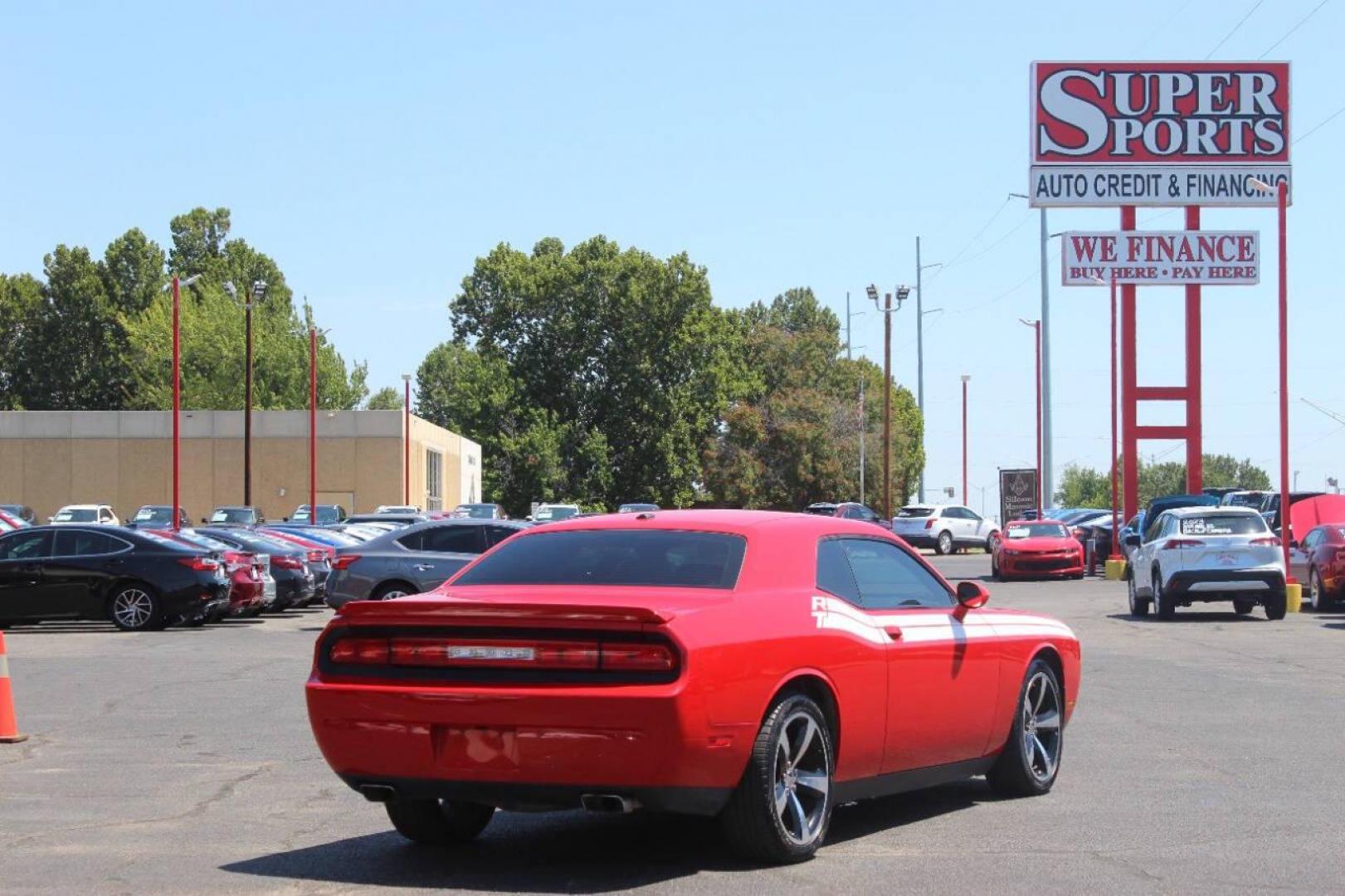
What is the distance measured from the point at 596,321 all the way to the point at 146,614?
3035 inches

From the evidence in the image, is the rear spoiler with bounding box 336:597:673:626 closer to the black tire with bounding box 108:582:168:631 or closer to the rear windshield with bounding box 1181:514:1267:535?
the black tire with bounding box 108:582:168:631

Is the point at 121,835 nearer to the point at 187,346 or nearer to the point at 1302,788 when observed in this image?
the point at 1302,788

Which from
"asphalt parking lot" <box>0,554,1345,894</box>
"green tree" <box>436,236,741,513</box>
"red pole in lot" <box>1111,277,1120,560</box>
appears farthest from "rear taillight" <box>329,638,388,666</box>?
"green tree" <box>436,236,741,513</box>

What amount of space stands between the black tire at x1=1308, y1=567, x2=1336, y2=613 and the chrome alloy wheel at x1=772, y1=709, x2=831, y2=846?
24.5 metres

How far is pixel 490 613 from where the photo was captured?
7594 millimetres

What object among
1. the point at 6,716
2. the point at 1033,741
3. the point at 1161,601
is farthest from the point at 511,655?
the point at 1161,601

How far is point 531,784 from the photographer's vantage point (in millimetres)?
7434

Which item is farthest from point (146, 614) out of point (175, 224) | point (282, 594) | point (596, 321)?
point (175, 224)

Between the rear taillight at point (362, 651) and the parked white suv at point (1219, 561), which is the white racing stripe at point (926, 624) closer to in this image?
the rear taillight at point (362, 651)

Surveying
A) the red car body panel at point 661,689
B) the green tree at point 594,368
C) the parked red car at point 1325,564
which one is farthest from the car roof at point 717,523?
the green tree at point 594,368

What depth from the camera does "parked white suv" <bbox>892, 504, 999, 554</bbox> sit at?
208ft

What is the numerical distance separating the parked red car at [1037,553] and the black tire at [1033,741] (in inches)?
1352

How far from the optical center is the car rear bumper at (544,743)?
727 cm

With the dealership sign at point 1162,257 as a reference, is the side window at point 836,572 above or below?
below
